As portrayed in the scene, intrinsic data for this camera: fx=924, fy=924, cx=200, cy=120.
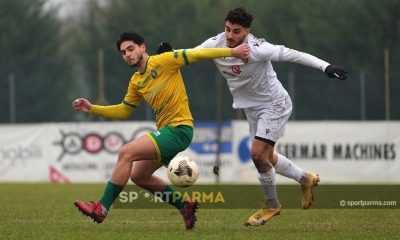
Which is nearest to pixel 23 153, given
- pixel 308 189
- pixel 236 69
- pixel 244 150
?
pixel 244 150

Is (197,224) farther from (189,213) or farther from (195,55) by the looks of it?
(195,55)

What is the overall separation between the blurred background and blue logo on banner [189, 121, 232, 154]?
1357 mm

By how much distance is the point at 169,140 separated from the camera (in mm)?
9398

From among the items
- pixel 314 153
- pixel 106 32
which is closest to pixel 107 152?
pixel 314 153

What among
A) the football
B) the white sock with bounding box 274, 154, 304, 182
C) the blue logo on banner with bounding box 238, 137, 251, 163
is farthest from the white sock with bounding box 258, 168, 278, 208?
the blue logo on banner with bounding box 238, 137, 251, 163

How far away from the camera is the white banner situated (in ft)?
76.7

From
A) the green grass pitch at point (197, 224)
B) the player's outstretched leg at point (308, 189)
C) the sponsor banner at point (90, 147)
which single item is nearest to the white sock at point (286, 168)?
the player's outstretched leg at point (308, 189)

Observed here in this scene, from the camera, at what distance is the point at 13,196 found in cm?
1641

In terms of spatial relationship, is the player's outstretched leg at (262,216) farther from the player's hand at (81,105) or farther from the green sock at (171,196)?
the player's hand at (81,105)

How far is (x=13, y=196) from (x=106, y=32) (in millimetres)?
31111

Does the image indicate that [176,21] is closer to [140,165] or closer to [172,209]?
[172,209]

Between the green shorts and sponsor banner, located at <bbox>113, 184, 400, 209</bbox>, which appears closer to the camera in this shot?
the green shorts

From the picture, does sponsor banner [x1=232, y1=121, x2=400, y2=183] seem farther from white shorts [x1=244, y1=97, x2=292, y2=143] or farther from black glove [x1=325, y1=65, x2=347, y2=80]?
black glove [x1=325, y1=65, x2=347, y2=80]

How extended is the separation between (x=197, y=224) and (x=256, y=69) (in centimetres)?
190
